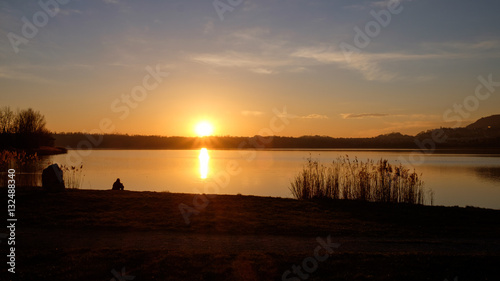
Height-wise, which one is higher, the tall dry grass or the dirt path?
the tall dry grass

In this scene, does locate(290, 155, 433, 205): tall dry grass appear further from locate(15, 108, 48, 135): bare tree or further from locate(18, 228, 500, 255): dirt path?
locate(15, 108, 48, 135): bare tree

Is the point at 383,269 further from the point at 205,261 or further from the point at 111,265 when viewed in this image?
the point at 111,265

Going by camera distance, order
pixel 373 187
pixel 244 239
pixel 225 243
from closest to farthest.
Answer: pixel 225 243
pixel 244 239
pixel 373 187

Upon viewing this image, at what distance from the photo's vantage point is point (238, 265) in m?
7.99

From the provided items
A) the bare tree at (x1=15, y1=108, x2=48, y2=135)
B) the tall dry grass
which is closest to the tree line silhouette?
the bare tree at (x1=15, y1=108, x2=48, y2=135)

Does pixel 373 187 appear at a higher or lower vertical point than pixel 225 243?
higher

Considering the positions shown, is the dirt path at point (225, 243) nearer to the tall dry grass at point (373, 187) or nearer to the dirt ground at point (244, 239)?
the dirt ground at point (244, 239)

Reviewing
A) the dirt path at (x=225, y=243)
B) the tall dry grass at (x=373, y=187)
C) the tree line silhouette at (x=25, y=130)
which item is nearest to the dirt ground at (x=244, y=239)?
the dirt path at (x=225, y=243)

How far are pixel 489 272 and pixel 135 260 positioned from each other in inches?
264

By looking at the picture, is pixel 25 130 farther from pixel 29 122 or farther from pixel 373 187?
pixel 373 187

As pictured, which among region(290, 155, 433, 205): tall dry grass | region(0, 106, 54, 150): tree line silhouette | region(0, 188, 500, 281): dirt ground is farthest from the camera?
region(0, 106, 54, 150): tree line silhouette

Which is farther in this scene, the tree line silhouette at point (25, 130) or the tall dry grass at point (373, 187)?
the tree line silhouette at point (25, 130)

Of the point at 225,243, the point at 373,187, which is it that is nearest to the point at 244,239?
the point at 225,243

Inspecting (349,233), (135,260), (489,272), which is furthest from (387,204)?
(135,260)
